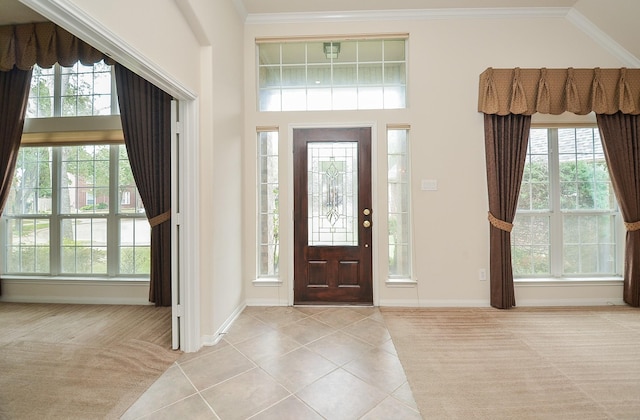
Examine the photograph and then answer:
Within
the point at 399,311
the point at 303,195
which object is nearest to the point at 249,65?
the point at 303,195

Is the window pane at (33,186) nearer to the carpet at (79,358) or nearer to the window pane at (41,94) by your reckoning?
the window pane at (41,94)

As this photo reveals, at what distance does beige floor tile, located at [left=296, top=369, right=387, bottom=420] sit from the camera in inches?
63.0

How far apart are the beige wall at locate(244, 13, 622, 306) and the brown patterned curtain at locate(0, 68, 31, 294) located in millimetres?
3971

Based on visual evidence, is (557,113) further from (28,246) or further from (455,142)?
(28,246)

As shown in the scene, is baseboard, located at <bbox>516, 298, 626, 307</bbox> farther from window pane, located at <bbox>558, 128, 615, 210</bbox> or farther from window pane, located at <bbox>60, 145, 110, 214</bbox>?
window pane, located at <bbox>60, 145, 110, 214</bbox>

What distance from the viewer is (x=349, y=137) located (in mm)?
3223

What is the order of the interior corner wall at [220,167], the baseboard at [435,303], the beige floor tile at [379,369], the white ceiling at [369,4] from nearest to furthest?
the beige floor tile at [379,369] < the interior corner wall at [220,167] < the white ceiling at [369,4] < the baseboard at [435,303]

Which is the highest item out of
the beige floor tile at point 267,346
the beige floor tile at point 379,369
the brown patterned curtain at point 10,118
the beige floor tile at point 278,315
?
the brown patterned curtain at point 10,118

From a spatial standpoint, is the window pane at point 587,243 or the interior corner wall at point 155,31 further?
the window pane at point 587,243

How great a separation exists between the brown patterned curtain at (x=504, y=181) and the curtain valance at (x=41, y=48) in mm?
4325

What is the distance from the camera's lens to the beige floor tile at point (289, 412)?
1553mm

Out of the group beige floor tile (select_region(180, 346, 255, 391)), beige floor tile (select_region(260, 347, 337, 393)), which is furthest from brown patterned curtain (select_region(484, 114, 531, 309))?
beige floor tile (select_region(180, 346, 255, 391))

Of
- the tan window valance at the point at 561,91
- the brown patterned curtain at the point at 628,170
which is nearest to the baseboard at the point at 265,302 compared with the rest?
the tan window valance at the point at 561,91

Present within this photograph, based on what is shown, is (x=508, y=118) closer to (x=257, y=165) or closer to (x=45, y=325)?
(x=257, y=165)
